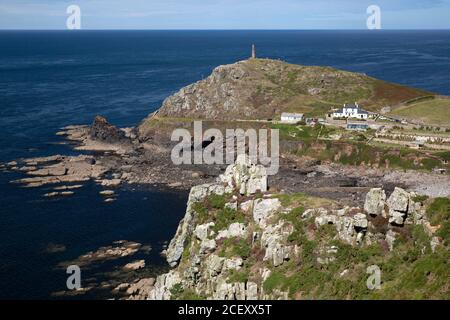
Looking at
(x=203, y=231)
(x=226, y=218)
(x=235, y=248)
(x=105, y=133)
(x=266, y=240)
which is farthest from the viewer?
(x=105, y=133)

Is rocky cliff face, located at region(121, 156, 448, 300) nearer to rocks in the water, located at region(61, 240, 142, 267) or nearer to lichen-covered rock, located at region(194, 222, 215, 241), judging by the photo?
lichen-covered rock, located at region(194, 222, 215, 241)

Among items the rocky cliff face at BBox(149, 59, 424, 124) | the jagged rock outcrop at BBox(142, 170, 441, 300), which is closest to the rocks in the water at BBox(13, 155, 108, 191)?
the rocky cliff face at BBox(149, 59, 424, 124)

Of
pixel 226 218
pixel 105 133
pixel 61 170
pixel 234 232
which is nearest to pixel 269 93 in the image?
pixel 105 133

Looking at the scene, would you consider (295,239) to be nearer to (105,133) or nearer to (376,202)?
(376,202)

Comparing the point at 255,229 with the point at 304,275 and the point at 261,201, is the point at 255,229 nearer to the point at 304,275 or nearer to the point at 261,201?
the point at 261,201

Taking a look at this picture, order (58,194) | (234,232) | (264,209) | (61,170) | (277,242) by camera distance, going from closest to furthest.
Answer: (277,242), (234,232), (264,209), (58,194), (61,170)
